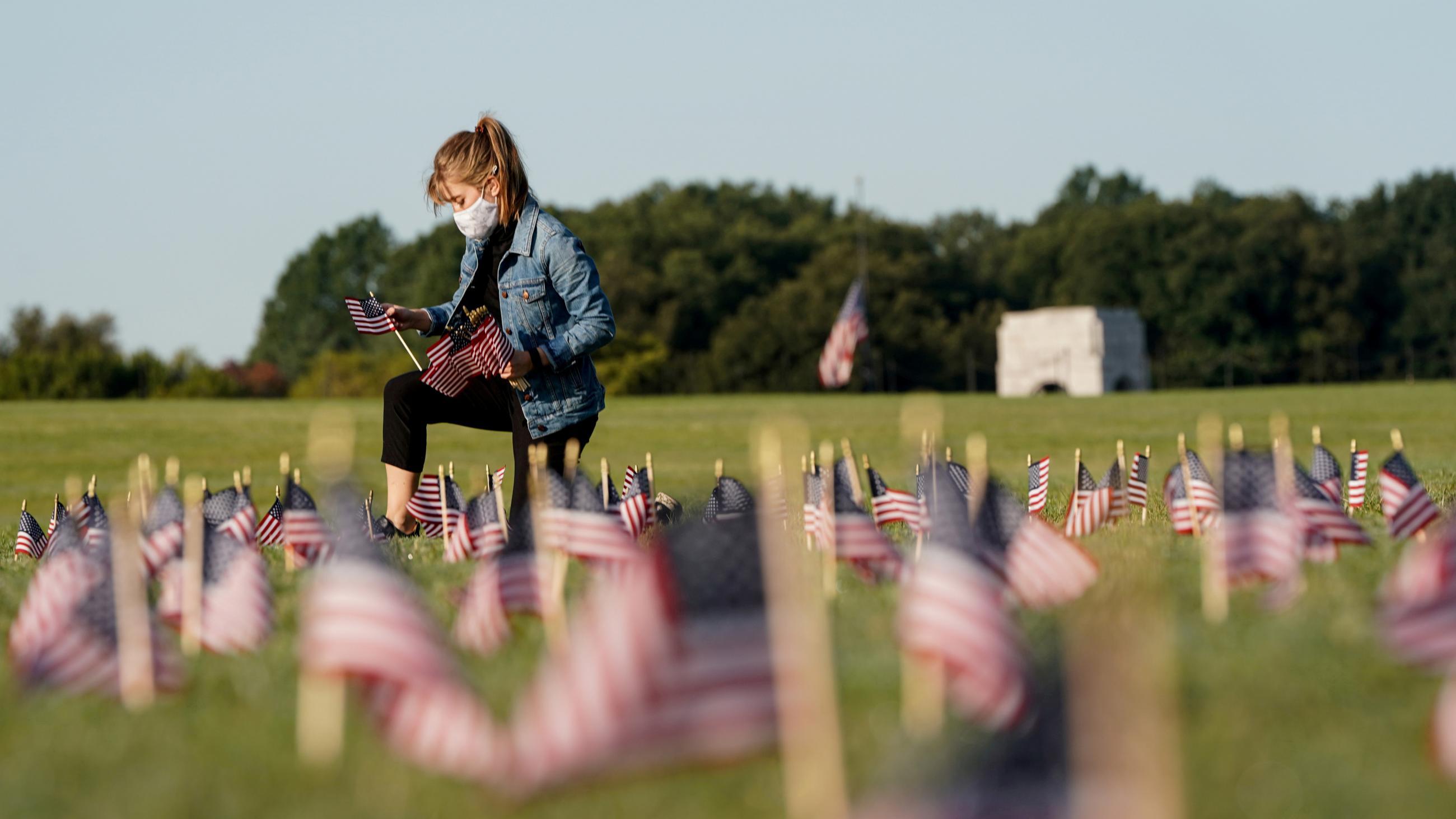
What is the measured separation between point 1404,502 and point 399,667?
625cm

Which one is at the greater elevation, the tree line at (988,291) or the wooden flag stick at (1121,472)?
the tree line at (988,291)

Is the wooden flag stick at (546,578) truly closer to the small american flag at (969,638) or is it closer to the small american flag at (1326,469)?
the small american flag at (969,638)

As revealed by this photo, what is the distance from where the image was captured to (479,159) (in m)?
9.73

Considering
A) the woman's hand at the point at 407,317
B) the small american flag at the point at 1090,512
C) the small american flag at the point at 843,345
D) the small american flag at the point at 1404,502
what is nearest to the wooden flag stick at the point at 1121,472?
the small american flag at the point at 1090,512

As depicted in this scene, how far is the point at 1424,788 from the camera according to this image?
4.46m

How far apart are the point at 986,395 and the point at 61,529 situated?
56603mm

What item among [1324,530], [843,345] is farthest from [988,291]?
[1324,530]

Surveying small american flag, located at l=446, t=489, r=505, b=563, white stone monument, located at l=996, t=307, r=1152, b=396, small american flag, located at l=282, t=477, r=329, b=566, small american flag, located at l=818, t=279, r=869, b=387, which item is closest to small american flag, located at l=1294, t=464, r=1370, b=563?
small american flag, located at l=446, t=489, r=505, b=563

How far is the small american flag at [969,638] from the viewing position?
4.88 meters

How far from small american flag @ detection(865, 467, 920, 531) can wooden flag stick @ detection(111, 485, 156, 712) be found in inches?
223

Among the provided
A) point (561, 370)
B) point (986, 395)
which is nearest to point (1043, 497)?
point (561, 370)

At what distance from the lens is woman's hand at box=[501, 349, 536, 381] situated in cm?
949

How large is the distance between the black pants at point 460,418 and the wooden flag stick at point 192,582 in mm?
3071

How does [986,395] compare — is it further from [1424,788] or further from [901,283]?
[1424,788]
